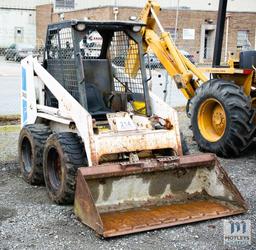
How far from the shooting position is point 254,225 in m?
→ 5.65

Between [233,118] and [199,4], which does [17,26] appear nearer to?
[199,4]

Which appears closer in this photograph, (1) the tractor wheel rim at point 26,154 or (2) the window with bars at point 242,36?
(1) the tractor wheel rim at point 26,154

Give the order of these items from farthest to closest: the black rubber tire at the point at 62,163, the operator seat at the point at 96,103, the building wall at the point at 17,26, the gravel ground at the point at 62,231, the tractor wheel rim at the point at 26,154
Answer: the building wall at the point at 17,26, the tractor wheel rim at the point at 26,154, the operator seat at the point at 96,103, the black rubber tire at the point at 62,163, the gravel ground at the point at 62,231

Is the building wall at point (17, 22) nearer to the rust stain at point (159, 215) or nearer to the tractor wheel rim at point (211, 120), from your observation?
the tractor wheel rim at point (211, 120)

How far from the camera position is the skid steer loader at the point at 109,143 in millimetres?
5707

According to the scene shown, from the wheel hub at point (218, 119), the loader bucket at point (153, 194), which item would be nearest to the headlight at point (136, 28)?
the loader bucket at point (153, 194)

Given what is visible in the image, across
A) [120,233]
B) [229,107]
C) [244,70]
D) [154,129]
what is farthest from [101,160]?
[244,70]

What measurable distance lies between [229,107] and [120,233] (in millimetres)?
3683

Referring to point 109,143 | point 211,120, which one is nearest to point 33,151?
point 109,143

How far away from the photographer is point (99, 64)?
728 centimetres

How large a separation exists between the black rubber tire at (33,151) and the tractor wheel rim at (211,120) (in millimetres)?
2949

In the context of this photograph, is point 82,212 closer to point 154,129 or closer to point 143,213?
point 143,213

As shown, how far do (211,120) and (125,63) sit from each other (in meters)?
2.43

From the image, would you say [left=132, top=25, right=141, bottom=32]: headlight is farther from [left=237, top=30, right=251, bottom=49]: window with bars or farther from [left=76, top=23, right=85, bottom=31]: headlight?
[left=237, top=30, right=251, bottom=49]: window with bars
